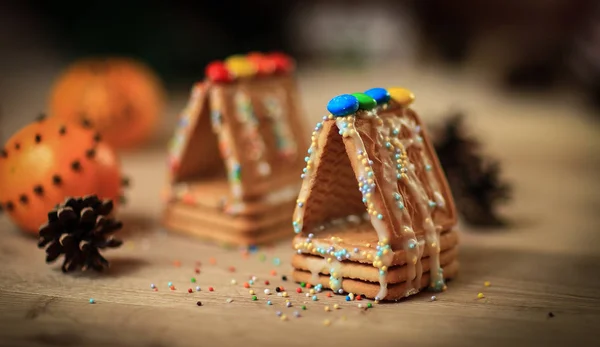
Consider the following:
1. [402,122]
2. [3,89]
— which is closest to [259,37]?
[3,89]

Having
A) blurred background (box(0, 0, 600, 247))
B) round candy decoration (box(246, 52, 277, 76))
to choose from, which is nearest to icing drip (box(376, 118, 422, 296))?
round candy decoration (box(246, 52, 277, 76))

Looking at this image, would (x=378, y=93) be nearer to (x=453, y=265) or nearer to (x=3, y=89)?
(x=453, y=265)

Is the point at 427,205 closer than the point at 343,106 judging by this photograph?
No

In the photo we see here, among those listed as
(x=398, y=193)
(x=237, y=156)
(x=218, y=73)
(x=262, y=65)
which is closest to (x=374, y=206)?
(x=398, y=193)

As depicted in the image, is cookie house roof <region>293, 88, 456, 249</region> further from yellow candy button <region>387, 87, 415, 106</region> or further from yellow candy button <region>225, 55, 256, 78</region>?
yellow candy button <region>225, 55, 256, 78</region>

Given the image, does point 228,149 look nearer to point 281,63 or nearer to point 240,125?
point 240,125
